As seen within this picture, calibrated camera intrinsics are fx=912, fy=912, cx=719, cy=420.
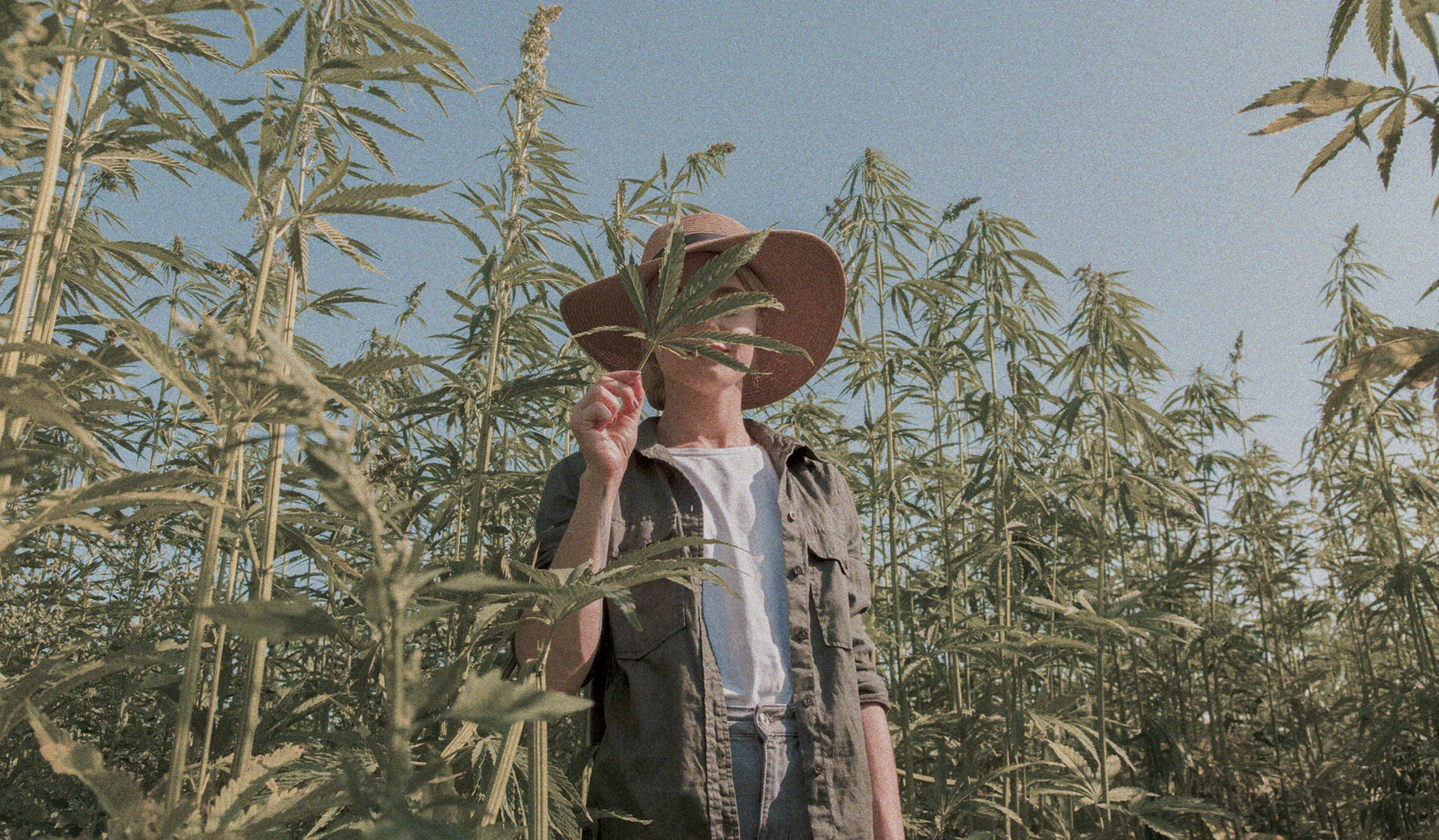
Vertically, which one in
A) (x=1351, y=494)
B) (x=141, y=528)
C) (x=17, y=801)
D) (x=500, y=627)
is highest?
(x=1351, y=494)

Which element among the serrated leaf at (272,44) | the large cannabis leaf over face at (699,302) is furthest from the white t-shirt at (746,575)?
the serrated leaf at (272,44)

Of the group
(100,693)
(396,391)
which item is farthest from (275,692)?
(396,391)

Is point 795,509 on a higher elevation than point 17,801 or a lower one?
higher

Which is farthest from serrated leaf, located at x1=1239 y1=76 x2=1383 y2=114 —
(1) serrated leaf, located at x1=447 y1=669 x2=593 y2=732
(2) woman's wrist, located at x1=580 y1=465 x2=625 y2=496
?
(1) serrated leaf, located at x1=447 y1=669 x2=593 y2=732

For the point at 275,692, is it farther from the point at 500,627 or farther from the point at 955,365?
the point at 955,365

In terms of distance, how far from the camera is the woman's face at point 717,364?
181cm

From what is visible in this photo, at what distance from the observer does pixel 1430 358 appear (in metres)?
1.40

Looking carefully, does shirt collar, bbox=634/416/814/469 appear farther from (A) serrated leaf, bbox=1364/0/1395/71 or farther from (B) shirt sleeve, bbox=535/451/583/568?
(A) serrated leaf, bbox=1364/0/1395/71

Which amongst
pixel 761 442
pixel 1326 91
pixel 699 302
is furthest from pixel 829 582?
pixel 1326 91

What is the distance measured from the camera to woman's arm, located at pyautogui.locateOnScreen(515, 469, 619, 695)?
1.26 metres

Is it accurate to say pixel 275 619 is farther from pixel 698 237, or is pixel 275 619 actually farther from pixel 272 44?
pixel 698 237

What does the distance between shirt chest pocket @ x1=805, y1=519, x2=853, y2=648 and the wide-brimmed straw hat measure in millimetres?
423

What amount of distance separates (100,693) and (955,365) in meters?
3.04

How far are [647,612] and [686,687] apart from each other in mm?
151
